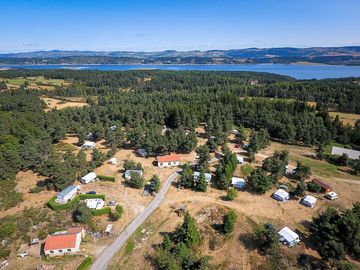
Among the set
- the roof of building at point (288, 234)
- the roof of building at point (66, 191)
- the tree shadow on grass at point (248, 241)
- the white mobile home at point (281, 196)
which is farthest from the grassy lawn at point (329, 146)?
the roof of building at point (66, 191)

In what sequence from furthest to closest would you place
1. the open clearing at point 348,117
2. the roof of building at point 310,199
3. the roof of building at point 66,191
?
the open clearing at point 348,117, the roof of building at point 66,191, the roof of building at point 310,199

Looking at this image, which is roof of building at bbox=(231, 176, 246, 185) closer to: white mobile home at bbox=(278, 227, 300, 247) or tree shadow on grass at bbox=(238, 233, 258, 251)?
tree shadow on grass at bbox=(238, 233, 258, 251)

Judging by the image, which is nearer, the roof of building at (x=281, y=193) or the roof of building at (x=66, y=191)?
the roof of building at (x=66, y=191)

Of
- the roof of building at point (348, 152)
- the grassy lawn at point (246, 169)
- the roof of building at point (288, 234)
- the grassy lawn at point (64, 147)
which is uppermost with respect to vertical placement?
the grassy lawn at point (64, 147)

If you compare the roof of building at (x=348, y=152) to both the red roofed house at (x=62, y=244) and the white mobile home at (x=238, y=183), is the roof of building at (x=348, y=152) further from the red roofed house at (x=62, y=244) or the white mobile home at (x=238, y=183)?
the red roofed house at (x=62, y=244)

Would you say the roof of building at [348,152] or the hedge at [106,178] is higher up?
the hedge at [106,178]

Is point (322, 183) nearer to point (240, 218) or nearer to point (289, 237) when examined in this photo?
point (289, 237)

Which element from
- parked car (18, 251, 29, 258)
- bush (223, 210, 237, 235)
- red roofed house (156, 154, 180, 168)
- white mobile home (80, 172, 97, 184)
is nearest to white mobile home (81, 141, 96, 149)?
white mobile home (80, 172, 97, 184)
